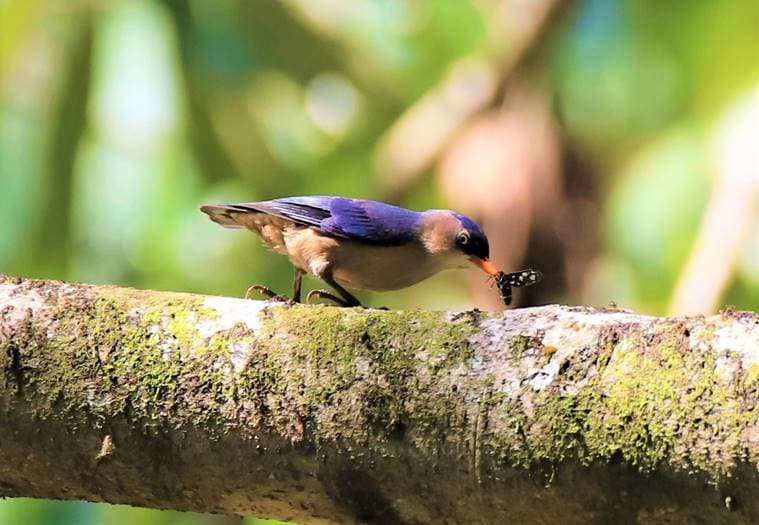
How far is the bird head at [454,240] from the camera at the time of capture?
4.41 m

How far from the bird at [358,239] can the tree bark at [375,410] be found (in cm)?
171

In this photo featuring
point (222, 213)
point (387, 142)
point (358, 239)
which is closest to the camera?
point (358, 239)

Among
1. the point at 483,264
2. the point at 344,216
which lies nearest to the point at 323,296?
the point at 344,216

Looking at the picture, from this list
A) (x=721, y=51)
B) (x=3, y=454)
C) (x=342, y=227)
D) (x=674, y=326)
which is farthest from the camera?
(x=721, y=51)

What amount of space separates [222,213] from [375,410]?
2.52 meters

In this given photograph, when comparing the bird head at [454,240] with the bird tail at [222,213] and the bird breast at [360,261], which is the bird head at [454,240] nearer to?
the bird breast at [360,261]

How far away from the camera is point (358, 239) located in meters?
4.25

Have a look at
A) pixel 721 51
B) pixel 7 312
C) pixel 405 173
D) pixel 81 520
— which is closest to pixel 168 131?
pixel 405 173

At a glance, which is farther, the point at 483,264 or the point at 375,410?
the point at 483,264

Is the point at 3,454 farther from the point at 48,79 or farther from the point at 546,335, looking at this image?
the point at 48,79

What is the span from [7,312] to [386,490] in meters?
0.99

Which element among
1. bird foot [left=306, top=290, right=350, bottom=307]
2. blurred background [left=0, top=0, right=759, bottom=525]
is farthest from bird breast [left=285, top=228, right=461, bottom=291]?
blurred background [left=0, top=0, right=759, bottom=525]

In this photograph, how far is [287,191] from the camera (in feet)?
20.8

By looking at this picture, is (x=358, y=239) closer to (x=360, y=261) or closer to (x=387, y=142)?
(x=360, y=261)
